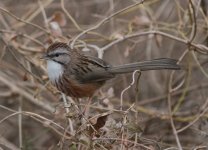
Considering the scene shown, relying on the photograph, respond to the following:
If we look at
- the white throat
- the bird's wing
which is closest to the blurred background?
the bird's wing

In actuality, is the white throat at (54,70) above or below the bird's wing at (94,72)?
below

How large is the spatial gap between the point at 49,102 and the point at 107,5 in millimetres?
1972

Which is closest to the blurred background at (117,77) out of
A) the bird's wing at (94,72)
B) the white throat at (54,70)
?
the bird's wing at (94,72)

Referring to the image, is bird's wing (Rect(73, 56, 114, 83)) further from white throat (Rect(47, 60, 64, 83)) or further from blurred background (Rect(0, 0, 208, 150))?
white throat (Rect(47, 60, 64, 83))

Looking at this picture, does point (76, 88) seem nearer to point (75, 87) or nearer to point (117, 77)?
point (75, 87)

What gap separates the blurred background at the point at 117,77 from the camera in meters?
5.01

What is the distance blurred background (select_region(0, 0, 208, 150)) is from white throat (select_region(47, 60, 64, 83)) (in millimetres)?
223

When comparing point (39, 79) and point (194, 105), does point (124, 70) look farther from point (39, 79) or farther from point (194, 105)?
point (194, 105)

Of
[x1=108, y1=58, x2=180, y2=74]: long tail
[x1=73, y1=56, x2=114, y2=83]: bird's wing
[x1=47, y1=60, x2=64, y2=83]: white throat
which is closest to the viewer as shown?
[x1=108, y1=58, x2=180, y2=74]: long tail

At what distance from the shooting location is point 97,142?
356 cm

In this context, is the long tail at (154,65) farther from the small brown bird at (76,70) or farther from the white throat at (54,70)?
the white throat at (54,70)

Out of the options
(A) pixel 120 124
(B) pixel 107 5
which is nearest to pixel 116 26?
(B) pixel 107 5

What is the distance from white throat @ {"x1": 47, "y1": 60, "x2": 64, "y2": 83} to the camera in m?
4.96

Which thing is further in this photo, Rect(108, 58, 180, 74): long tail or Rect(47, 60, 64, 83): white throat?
Rect(47, 60, 64, 83): white throat
